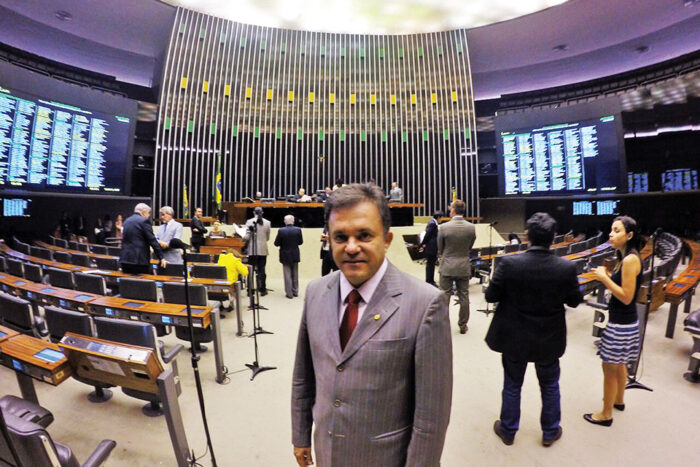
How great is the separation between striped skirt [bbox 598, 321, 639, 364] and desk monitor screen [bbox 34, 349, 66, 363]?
311cm

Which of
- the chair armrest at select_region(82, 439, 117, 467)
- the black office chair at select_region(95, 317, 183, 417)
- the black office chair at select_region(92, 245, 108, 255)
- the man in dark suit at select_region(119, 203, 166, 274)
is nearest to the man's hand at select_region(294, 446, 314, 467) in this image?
the chair armrest at select_region(82, 439, 117, 467)

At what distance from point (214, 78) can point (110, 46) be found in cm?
510

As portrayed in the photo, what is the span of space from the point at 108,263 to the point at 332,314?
4.92m

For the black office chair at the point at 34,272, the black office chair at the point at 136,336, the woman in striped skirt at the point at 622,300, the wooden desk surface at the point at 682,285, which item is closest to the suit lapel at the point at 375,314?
the black office chair at the point at 136,336

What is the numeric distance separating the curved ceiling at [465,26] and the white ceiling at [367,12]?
43 millimetres

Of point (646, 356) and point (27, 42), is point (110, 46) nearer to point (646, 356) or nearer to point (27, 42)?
point (27, 42)

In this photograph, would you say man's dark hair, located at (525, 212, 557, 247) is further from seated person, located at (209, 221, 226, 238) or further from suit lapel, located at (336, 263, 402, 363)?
seated person, located at (209, 221, 226, 238)

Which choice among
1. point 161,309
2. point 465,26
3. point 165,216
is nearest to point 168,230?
point 165,216

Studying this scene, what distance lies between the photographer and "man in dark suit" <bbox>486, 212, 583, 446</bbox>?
→ 5.76 feet

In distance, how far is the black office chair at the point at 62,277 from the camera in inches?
148

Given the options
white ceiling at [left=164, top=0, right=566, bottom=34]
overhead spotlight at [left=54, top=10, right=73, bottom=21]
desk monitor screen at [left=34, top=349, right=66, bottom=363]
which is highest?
white ceiling at [left=164, top=0, right=566, bottom=34]

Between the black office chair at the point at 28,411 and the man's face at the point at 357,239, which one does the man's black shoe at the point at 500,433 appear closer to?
the man's face at the point at 357,239

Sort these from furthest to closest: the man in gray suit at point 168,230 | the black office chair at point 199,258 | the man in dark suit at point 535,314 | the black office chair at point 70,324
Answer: the black office chair at point 199,258 → the man in gray suit at point 168,230 → the black office chair at point 70,324 → the man in dark suit at point 535,314

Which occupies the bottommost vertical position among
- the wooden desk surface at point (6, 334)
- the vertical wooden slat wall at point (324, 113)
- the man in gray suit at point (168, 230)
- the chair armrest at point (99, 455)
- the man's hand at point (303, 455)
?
the chair armrest at point (99, 455)
